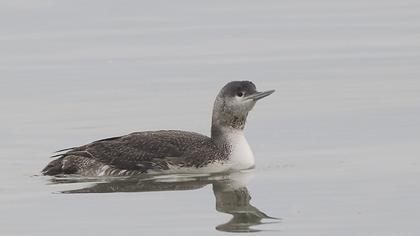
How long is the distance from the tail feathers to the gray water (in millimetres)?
116

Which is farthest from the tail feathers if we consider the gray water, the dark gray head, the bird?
the dark gray head

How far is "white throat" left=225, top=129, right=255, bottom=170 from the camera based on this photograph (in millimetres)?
15672

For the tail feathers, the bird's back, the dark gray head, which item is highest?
the dark gray head

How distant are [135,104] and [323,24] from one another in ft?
23.4

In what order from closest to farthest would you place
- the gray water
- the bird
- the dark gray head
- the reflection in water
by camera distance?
1. the gray water
2. the reflection in water
3. the bird
4. the dark gray head

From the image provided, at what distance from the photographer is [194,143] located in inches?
622

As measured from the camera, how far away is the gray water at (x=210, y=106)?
13.2 m

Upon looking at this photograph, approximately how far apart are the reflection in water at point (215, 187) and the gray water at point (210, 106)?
0.03 metres

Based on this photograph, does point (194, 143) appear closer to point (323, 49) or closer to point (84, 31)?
point (323, 49)

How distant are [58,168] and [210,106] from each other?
12.4 ft

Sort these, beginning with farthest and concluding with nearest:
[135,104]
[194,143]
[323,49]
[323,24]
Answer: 1. [323,24]
2. [323,49]
3. [135,104]
4. [194,143]

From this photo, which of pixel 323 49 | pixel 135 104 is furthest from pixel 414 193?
pixel 323 49

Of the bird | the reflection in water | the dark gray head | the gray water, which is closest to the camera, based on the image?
the gray water

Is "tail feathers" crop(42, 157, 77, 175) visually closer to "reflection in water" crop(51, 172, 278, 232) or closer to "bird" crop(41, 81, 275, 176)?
"bird" crop(41, 81, 275, 176)
